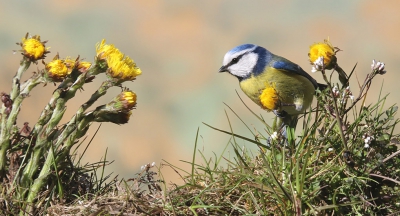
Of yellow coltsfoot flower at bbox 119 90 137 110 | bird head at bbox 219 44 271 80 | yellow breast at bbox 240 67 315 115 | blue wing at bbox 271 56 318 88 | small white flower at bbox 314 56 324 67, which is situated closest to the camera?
small white flower at bbox 314 56 324 67

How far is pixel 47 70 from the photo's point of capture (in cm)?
250

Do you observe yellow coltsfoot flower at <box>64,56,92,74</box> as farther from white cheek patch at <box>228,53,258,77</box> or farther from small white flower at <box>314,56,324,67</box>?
white cheek patch at <box>228,53,258,77</box>

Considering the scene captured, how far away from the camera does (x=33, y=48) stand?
2533mm

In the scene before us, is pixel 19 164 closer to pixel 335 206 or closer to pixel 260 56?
pixel 335 206

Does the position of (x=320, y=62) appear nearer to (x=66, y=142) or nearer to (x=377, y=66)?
(x=377, y=66)

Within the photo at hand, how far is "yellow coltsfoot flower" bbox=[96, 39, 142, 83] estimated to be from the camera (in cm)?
244

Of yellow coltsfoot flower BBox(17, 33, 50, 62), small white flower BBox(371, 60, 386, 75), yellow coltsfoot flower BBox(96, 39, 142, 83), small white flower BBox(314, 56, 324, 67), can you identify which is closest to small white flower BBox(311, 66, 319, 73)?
small white flower BBox(314, 56, 324, 67)

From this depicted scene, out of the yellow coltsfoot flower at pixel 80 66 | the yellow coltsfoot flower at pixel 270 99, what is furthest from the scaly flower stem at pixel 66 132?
the yellow coltsfoot flower at pixel 270 99

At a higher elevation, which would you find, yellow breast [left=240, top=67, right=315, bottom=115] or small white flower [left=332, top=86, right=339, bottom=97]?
yellow breast [left=240, top=67, right=315, bottom=115]

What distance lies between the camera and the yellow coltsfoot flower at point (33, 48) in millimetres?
2535

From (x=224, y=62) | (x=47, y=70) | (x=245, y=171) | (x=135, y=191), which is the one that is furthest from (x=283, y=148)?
(x=224, y=62)

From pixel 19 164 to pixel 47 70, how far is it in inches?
17.3

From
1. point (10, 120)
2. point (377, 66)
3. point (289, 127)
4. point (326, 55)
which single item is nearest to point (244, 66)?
point (289, 127)

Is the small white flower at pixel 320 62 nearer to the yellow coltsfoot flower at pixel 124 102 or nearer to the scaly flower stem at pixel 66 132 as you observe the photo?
the yellow coltsfoot flower at pixel 124 102
